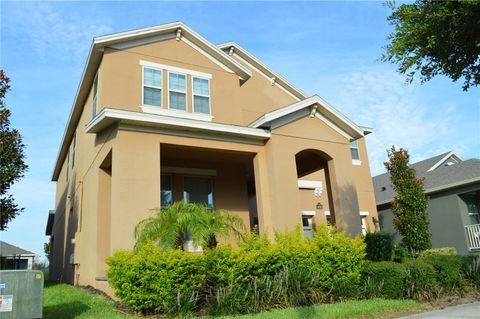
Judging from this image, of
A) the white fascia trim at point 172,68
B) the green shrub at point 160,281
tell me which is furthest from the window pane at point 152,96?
the green shrub at point 160,281

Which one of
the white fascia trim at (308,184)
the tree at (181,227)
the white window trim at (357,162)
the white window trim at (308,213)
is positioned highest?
the white window trim at (357,162)

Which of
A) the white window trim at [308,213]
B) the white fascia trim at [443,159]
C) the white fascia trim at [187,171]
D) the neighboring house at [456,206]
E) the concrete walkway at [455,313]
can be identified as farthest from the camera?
the white fascia trim at [443,159]

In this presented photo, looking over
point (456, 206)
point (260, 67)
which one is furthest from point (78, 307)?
point (456, 206)

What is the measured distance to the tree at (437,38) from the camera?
29.9 feet

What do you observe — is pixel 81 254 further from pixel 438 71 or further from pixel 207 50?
pixel 438 71

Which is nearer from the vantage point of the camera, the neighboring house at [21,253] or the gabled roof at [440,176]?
the gabled roof at [440,176]

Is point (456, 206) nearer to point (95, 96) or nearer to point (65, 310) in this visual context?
point (95, 96)

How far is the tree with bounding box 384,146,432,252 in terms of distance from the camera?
16781 millimetres

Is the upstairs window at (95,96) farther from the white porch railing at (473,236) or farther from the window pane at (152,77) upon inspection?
the white porch railing at (473,236)

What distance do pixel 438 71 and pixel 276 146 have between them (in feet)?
17.6

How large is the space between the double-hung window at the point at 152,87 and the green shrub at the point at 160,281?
21.8 feet

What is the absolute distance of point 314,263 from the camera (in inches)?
396

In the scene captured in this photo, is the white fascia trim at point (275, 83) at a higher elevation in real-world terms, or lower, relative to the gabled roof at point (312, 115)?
higher

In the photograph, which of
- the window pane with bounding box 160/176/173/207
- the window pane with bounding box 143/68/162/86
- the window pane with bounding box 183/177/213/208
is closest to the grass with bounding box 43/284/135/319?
the window pane with bounding box 160/176/173/207
